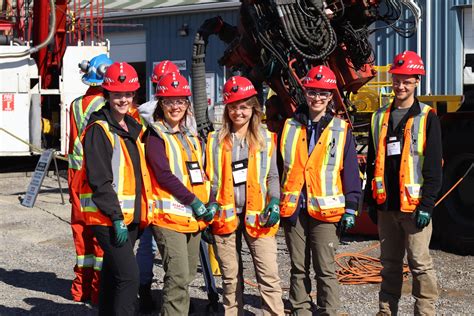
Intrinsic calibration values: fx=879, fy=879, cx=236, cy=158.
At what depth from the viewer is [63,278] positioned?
7.68 meters

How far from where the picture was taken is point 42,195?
1338 cm

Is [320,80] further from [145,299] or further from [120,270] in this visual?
[145,299]

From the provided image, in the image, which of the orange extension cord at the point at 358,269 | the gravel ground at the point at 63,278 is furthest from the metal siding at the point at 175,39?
the orange extension cord at the point at 358,269

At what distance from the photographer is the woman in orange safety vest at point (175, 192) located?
537 centimetres

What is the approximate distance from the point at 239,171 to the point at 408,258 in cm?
122

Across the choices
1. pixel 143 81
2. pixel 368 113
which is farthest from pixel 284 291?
pixel 143 81

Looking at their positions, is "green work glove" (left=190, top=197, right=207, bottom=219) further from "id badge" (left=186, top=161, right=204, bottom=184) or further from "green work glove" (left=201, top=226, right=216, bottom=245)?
"green work glove" (left=201, top=226, right=216, bottom=245)

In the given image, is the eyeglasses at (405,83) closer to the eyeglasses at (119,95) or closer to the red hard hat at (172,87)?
the red hard hat at (172,87)

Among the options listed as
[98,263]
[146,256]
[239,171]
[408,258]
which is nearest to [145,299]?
[146,256]

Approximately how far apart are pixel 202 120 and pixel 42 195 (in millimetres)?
5029

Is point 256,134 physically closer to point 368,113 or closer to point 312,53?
point 312,53

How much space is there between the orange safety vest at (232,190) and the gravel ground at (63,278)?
1113 millimetres

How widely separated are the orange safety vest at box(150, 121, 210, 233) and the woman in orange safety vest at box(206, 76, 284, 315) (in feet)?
0.33

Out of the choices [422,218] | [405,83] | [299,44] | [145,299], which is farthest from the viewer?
[299,44]
